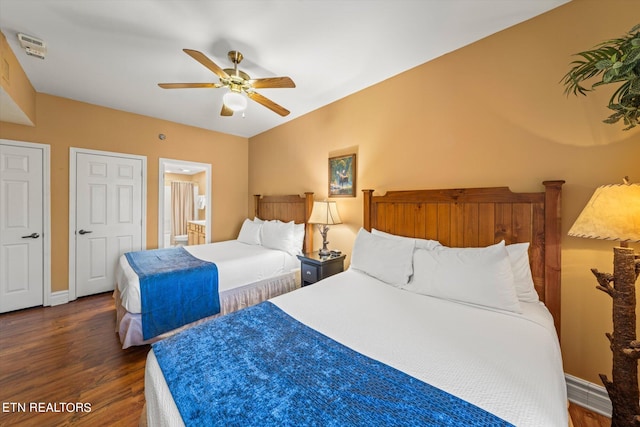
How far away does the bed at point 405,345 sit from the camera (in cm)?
80

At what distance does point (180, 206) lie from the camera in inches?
268

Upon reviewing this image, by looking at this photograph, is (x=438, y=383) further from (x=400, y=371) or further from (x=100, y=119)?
(x=100, y=119)

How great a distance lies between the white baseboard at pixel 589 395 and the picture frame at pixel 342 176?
7.43ft

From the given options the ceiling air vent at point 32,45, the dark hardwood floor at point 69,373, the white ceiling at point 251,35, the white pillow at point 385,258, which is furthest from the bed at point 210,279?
the ceiling air vent at point 32,45

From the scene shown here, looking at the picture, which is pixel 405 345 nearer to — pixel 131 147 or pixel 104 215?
pixel 104 215

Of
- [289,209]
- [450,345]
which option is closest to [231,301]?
[289,209]

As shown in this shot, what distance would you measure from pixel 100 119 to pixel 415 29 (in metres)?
4.07

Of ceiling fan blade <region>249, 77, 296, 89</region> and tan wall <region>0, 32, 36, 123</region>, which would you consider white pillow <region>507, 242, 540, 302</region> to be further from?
tan wall <region>0, 32, 36, 123</region>

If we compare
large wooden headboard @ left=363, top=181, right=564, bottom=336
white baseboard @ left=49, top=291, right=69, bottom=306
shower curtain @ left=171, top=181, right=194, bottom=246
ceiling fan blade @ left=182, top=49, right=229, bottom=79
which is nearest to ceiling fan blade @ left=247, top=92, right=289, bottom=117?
ceiling fan blade @ left=182, top=49, right=229, bottom=79

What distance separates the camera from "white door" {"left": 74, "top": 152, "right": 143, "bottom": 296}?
3264mm

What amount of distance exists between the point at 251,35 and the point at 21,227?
3577mm

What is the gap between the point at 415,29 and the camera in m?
1.84

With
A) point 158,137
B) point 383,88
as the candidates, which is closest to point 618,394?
point 383,88

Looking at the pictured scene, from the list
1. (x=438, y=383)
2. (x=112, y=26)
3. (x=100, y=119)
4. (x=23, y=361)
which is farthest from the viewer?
(x=100, y=119)
